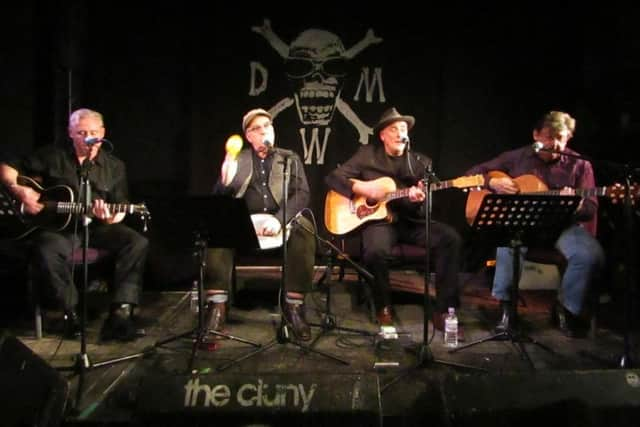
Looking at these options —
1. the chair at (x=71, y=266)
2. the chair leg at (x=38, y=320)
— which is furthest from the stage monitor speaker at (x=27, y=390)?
the chair leg at (x=38, y=320)

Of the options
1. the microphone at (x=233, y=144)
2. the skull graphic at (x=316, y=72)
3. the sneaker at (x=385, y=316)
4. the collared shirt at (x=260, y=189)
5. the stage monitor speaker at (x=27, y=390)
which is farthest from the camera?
the skull graphic at (x=316, y=72)

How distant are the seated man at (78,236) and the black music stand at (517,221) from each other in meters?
2.45

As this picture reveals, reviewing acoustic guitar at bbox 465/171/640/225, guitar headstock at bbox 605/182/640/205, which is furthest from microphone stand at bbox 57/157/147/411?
guitar headstock at bbox 605/182/640/205

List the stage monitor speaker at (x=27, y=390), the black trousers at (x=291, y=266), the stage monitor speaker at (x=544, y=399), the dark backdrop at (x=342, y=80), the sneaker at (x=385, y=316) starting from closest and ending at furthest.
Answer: the stage monitor speaker at (x=27, y=390) → the stage monitor speaker at (x=544, y=399) → the black trousers at (x=291, y=266) → the sneaker at (x=385, y=316) → the dark backdrop at (x=342, y=80)

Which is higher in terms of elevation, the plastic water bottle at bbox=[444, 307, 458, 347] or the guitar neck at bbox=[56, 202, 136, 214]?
the guitar neck at bbox=[56, 202, 136, 214]

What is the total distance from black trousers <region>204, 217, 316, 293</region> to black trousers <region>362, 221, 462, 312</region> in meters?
0.50

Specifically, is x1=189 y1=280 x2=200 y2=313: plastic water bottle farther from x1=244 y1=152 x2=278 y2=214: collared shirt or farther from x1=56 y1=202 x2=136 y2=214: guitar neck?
x1=56 y1=202 x2=136 y2=214: guitar neck

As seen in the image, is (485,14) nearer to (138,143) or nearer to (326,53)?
(326,53)

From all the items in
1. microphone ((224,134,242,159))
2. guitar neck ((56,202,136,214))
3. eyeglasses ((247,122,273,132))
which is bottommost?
guitar neck ((56,202,136,214))

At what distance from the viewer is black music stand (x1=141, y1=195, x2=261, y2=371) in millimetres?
3740

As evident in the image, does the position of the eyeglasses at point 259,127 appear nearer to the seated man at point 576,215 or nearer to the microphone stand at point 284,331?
the microphone stand at point 284,331

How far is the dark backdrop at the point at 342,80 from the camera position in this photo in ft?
19.7

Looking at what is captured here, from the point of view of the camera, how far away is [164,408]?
282 cm

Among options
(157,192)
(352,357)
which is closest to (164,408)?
(352,357)
